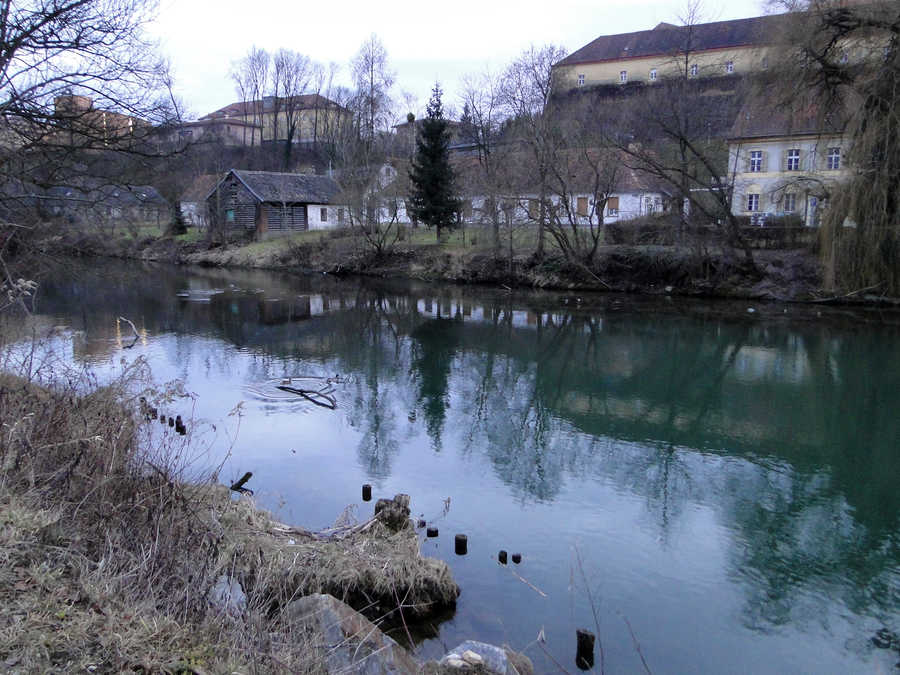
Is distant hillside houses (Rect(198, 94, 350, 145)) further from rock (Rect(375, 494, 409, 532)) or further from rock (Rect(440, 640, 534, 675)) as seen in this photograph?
rock (Rect(440, 640, 534, 675))

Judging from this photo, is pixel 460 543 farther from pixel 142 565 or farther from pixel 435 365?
pixel 435 365

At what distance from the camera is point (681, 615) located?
7000 mm

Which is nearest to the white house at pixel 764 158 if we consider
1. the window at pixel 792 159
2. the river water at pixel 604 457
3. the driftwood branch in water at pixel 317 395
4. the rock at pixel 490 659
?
the window at pixel 792 159

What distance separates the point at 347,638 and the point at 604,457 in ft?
23.8

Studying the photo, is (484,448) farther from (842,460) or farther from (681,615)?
(842,460)

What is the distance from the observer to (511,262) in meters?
33.1

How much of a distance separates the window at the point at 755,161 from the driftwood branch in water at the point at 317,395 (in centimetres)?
3064

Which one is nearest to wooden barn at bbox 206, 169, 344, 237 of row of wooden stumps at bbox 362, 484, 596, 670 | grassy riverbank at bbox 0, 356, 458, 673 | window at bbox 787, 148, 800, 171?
window at bbox 787, 148, 800, 171

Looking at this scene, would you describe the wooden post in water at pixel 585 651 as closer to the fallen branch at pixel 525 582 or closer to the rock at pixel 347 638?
the fallen branch at pixel 525 582

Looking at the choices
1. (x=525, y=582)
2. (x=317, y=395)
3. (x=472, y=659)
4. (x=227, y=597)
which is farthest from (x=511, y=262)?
(x=227, y=597)

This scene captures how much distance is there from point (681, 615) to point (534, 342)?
1381 centimetres

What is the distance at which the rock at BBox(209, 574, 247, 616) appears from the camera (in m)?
4.46

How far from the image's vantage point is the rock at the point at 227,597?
4.46 metres

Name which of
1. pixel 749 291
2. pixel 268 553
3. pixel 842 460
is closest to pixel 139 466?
pixel 268 553
